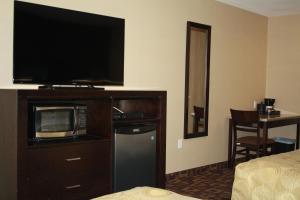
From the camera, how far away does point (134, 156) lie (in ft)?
10.7

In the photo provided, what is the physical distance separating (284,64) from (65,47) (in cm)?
369

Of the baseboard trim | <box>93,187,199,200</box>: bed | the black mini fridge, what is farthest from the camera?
the baseboard trim

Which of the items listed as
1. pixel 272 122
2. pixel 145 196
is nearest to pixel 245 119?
pixel 272 122

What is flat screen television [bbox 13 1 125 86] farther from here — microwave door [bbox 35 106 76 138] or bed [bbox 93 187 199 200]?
bed [bbox 93 187 199 200]

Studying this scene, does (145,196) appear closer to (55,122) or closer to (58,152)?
(58,152)

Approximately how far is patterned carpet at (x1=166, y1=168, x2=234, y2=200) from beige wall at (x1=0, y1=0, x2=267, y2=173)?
144 mm

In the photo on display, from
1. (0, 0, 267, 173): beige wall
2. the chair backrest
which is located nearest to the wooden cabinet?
(0, 0, 267, 173): beige wall

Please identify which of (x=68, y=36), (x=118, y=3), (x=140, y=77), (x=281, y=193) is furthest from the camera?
(x=140, y=77)

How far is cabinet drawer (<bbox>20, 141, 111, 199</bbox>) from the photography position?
2611 mm


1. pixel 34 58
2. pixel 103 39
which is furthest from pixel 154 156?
pixel 34 58

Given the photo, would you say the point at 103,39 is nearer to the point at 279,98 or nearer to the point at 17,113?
the point at 17,113

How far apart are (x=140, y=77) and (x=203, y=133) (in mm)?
1308

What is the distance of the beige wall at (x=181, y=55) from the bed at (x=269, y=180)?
1.61 m

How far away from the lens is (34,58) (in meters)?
2.92
